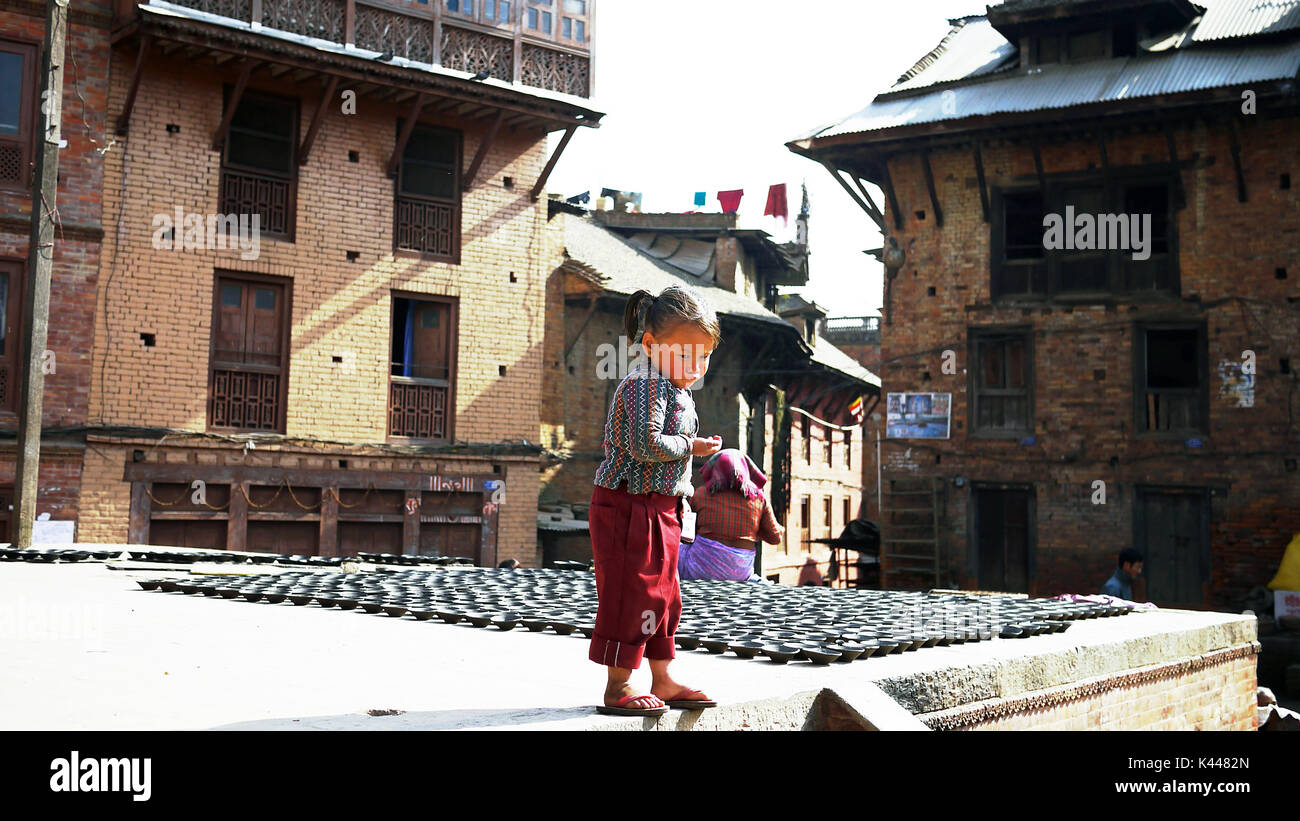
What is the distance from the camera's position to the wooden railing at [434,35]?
18438mm

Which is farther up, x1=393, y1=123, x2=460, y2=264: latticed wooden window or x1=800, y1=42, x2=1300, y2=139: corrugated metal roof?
x1=800, y1=42, x2=1300, y2=139: corrugated metal roof

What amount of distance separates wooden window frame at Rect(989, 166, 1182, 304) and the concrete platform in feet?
47.3

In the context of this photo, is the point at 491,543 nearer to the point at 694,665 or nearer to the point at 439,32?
the point at 439,32

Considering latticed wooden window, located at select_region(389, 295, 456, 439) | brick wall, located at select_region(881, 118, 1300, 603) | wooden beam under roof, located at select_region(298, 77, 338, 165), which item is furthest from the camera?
latticed wooden window, located at select_region(389, 295, 456, 439)

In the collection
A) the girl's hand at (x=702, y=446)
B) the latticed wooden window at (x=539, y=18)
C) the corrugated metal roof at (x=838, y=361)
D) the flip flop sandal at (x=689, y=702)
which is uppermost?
the latticed wooden window at (x=539, y=18)

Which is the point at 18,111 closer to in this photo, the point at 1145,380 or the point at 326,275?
the point at 326,275

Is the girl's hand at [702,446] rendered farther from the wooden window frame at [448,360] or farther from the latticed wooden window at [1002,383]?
the latticed wooden window at [1002,383]

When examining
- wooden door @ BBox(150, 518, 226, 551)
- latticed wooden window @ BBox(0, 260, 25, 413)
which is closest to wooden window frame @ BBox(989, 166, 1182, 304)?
wooden door @ BBox(150, 518, 226, 551)

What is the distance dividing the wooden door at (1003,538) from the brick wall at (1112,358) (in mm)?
317

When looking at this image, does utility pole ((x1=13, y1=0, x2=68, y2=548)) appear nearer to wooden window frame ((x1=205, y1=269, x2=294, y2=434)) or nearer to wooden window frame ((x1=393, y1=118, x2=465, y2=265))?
wooden window frame ((x1=205, y1=269, x2=294, y2=434))

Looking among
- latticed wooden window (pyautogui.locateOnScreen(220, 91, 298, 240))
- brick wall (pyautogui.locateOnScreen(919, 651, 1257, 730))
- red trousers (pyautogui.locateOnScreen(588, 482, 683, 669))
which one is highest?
latticed wooden window (pyautogui.locateOnScreen(220, 91, 298, 240))

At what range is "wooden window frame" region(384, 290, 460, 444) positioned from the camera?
65.3 ft

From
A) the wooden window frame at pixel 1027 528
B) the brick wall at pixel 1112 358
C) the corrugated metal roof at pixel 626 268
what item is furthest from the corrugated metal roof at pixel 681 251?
the wooden window frame at pixel 1027 528

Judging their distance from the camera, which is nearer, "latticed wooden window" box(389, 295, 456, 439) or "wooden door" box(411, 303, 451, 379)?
"latticed wooden window" box(389, 295, 456, 439)
